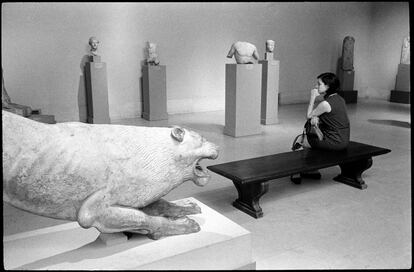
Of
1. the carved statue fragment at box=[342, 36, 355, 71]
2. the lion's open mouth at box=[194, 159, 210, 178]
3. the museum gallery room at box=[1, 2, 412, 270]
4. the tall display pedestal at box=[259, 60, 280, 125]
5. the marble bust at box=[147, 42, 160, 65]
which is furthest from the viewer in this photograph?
the carved statue fragment at box=[342, 36, 355, 71]

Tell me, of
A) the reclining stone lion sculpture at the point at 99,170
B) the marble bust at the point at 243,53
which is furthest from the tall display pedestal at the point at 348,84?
the reclining stone lion sculpture at the point at 99,170

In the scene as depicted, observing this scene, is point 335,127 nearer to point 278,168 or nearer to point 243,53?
point 278,168

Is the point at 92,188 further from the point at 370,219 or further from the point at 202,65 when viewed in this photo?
the point at 202,65

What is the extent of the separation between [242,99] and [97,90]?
331cm

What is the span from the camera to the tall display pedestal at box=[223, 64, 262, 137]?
7.17 m

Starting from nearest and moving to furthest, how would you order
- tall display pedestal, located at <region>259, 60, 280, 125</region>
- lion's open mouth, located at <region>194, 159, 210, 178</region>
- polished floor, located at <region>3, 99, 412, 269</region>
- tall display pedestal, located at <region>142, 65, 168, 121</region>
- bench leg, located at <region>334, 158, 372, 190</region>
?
lion's open mouth, located at <region>194, 159, 210, 178</region>
polished floor, located at <region>3, 99, 412, 269</region>
bench leg, located at <region>334, 158, 372, 190</region>
tall display pedestal, located at <region>259, 60, 280, 125</region>
tall display pedestal, located at <region>142, 65, 168, 121</region>

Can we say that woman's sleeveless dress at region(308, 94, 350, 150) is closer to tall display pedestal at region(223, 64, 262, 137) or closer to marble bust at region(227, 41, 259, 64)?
tall display pedestal at region(223, 64, 262, 137)

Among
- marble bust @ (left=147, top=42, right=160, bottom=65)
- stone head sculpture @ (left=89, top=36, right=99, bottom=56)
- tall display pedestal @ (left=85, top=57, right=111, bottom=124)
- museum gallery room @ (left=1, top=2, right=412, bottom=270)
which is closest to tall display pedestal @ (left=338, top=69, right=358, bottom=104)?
museum gallery room @ (left=1, top=2, right=412, bottom=270)

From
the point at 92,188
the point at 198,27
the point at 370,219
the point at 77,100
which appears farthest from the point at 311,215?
the point at 198,27

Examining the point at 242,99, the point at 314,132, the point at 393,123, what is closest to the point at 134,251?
the point at 314,132

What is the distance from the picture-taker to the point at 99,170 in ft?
6.39

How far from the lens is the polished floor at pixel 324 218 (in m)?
2.96

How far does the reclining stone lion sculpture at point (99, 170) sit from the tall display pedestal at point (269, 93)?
659 cm

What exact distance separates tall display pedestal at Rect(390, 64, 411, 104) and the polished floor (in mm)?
6812
